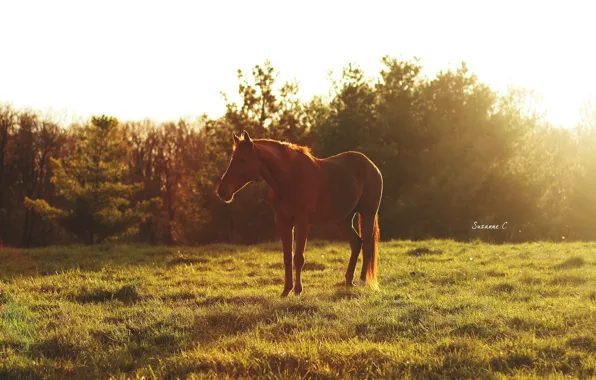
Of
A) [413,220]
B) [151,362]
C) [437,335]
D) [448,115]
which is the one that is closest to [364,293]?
[437,335]

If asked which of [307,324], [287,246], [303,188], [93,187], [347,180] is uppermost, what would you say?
[93,187]

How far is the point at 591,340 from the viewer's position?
621 cm

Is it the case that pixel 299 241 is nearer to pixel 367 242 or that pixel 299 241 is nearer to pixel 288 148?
pixel 288 148

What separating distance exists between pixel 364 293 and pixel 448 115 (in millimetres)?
23792

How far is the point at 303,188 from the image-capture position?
920 cm

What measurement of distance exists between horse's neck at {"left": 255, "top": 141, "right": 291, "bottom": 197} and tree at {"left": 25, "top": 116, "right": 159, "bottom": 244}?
913 inches

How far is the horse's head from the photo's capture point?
28.4ft

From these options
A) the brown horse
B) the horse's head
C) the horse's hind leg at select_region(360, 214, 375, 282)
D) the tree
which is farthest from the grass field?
the tree

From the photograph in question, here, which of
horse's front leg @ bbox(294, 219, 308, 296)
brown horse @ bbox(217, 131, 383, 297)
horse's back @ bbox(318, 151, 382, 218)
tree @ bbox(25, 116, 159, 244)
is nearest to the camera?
brown horse @ bbox(217, 131, 383, 297)

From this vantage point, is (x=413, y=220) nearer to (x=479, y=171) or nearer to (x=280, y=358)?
(x=479, y=171)

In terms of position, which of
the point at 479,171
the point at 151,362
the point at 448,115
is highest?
the point at 448,115

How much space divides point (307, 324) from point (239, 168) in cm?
288
